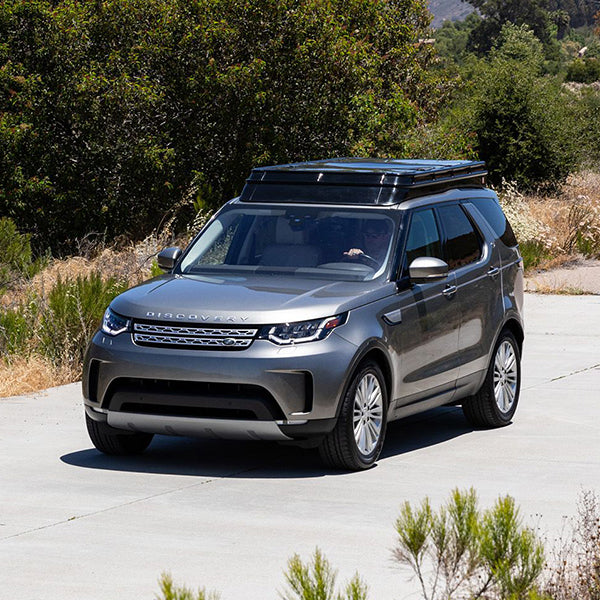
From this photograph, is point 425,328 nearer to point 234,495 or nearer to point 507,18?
point 234,495

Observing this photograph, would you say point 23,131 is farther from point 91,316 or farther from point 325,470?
point 325,470

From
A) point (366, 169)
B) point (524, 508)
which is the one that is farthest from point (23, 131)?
point (524, 508)

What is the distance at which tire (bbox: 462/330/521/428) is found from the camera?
10.3 meters

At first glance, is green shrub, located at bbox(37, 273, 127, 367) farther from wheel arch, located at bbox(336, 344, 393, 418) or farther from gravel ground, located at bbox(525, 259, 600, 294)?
gravel ground, located at bbox(525, 259, 600, 294)

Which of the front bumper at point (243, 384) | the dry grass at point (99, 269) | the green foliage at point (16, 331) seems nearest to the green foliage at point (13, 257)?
the dry grass at point (99, 269)

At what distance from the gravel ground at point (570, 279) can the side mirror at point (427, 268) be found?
1124 centimetres

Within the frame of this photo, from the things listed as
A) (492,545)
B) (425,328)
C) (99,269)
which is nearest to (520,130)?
(99,269)

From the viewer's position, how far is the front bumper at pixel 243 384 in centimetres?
823

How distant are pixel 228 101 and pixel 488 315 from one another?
12117mm

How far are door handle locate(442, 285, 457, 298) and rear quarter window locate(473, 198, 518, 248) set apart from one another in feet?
3.89

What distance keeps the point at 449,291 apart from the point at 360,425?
1496 mm

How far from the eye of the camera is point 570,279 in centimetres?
2159

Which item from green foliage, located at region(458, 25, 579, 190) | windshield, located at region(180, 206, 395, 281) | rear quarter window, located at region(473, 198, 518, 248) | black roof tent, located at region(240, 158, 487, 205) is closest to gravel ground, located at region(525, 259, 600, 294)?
green foliage, located at region(458, 25, 579, 190)

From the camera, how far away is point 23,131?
20828 mm
